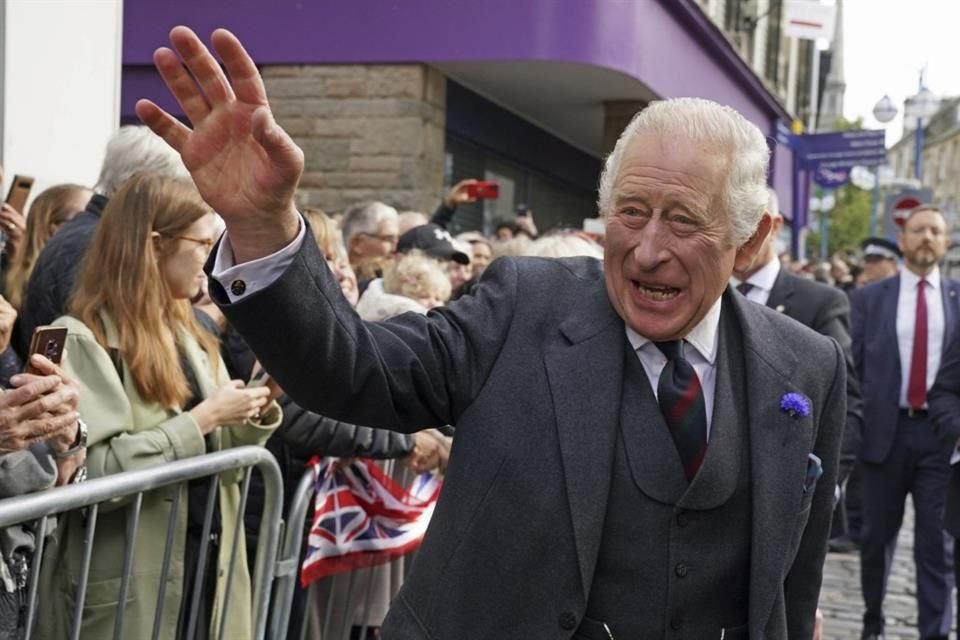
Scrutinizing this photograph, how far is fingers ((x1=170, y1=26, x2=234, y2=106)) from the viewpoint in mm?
1956

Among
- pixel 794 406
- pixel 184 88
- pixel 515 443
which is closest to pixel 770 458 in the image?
pixel 794 406

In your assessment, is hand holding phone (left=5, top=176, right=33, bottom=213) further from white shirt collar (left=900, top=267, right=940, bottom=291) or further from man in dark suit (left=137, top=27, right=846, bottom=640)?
white shirt collar (left=900, top=267, right=940, bottom=291)

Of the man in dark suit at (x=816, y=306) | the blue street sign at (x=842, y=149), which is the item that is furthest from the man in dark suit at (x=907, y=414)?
the blue street sign at (x=842, y=149)

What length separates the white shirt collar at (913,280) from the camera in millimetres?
7676

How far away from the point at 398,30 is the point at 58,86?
5.50 metres

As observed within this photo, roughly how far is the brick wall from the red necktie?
526 cm

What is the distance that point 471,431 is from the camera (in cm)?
252

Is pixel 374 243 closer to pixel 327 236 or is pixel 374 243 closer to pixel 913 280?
pixel 327 236

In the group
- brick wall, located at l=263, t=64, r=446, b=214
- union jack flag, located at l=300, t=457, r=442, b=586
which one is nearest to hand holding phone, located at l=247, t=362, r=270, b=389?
union jack flag, located at l=300, t=457, r=442, b=586

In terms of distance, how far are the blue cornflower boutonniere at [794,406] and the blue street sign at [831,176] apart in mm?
20361

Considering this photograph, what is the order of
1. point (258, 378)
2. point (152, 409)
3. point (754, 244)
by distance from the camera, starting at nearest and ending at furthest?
point (754, 244), point (152, 409), point (258, 378)

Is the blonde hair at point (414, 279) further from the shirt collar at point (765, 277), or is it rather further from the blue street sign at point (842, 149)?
the blue street sign at point (842, 149)

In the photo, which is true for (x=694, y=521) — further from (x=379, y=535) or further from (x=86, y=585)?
(x=379, y=535)

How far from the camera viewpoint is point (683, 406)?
2609 millimetres
